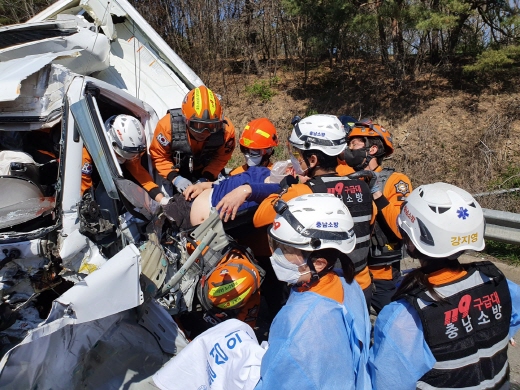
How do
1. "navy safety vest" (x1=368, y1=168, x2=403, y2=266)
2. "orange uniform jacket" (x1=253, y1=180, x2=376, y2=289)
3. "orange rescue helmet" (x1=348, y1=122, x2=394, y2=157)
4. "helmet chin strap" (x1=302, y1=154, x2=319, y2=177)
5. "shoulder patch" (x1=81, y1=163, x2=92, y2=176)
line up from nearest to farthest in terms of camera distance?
"orange uniform jacket" (x1=253, y1=180, x2=376, y2=289), "helmet chin strap" (x1=302, y1=154, x2=319, y2=177), "navy safety vest" (x1=368, y1=168, x2=403, y2=266), "shoulder patch" (x1=81, y1=163, x2=92, y2=176), "orange rescue helmet" (x1=348, y1=122, x2=394, y2=157)

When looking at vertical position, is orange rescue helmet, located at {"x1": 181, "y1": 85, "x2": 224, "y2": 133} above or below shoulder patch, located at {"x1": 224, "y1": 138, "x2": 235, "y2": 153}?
above

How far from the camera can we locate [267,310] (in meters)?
4.12

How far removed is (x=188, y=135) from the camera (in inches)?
165

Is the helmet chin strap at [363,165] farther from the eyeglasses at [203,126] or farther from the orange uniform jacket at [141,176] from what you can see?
the orange uniform jacket at [141,176]

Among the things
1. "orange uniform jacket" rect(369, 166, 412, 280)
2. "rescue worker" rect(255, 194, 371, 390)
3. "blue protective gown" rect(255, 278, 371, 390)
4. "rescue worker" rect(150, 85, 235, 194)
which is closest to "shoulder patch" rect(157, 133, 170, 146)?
"rescue worker" rect(150, 85, 235, 194)

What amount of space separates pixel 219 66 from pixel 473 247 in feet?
33.8

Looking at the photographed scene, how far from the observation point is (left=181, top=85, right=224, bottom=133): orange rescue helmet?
3.97 m

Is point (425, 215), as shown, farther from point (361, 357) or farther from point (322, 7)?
point (322, 7)

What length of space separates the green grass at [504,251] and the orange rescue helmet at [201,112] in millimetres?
3239

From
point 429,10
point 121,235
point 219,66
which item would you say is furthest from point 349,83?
point 121,235

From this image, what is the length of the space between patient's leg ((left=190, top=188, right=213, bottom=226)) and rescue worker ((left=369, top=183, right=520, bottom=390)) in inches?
61.7

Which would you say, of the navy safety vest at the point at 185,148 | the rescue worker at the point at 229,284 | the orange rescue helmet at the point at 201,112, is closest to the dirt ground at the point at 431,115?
the navy safety vest at the point at 185,148

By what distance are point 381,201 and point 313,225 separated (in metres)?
1.29

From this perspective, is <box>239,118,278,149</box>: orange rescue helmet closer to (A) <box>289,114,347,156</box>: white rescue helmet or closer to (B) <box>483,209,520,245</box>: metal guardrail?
(A) <box>289,114,347,156</box>: white rescue helmet
